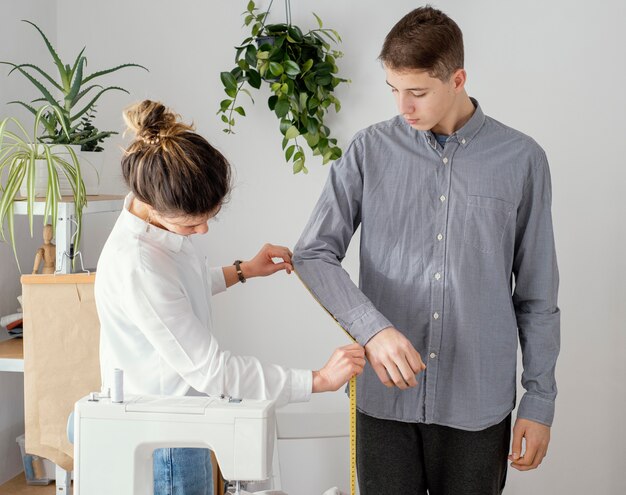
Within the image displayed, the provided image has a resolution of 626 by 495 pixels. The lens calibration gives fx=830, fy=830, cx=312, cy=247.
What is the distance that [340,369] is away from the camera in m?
1.46

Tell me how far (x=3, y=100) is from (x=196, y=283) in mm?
1447

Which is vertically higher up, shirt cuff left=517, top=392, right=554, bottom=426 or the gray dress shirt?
the gray dress shirt

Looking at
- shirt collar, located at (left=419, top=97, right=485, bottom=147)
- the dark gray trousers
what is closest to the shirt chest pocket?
shirt collar, located at (left=419, top=97, right=485, bottom=147)

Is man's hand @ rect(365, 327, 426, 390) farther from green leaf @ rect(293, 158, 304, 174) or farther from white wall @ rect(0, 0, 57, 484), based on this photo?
white wall @ rect(0, 0, 57, 484)

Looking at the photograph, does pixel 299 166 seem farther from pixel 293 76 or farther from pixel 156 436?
pixel 156 436

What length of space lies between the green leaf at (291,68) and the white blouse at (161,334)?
1204mm

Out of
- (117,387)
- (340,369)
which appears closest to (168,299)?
(117,387)

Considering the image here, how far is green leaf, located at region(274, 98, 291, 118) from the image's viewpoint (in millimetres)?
2727

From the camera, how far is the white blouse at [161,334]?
57.1 inches

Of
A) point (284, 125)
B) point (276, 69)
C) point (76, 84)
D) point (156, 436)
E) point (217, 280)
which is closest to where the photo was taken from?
point (156, 436)

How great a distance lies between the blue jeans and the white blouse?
125 millimetres

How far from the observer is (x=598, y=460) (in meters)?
2.84

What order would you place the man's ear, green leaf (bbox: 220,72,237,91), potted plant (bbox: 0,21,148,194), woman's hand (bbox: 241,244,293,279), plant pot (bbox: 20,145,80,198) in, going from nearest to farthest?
1. the man's ear
2. woman's hand (bbox: 241,244,293,279)
3. plant pot (bbox: 20,145,80,198)
4. potted plant (bbox: 0,21,148,194)
5. green leaf (bbox: 220,72,237,91)

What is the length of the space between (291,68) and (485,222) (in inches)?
50.2
